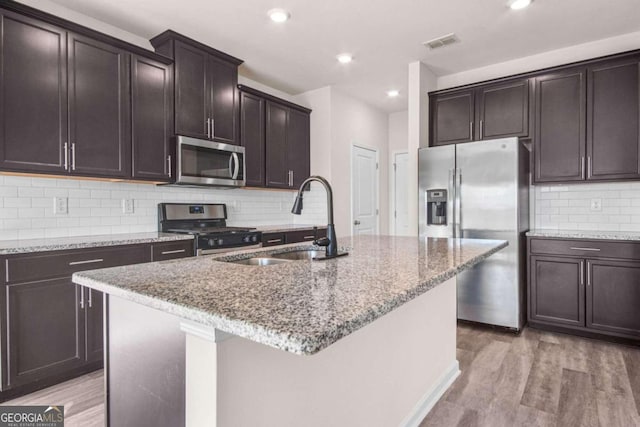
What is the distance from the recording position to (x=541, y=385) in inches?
86.7

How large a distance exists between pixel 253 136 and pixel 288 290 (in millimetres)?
3124

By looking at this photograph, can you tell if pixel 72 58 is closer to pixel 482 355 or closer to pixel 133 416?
pixel 133 416

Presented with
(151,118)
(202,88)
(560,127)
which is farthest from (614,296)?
(151,118)

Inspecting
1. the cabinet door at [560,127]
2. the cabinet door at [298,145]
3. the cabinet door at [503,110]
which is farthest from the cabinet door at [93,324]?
the cabinet door at [560,127]

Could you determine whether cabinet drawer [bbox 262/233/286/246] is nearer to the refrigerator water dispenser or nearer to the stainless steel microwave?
the stainless steel microwave

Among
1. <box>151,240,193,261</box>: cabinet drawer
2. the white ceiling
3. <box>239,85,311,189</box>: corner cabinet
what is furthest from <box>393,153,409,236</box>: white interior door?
<box>151,240,193,261</box>: cabinet drawer

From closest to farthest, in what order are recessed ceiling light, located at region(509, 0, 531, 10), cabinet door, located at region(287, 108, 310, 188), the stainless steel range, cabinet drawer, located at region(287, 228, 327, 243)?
recessed ceiling light, located at region(509, 0, 531, 10), the stainless steel range, cabinet drawer, located at region(287, 228, 327, 243), cabinet door, located at region(287, 108, 310, 188)

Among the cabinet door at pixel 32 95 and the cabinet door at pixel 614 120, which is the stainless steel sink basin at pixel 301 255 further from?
the cabinet door at pixel 614 120

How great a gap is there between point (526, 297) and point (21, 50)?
4.25 m

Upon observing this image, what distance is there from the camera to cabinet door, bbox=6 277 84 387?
80.1 inches

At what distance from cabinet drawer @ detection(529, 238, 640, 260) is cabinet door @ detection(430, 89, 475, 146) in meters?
1.25

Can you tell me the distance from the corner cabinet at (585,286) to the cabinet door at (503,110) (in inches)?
43.3

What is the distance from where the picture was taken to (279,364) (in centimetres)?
103

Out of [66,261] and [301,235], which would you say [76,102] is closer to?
[66,261]
